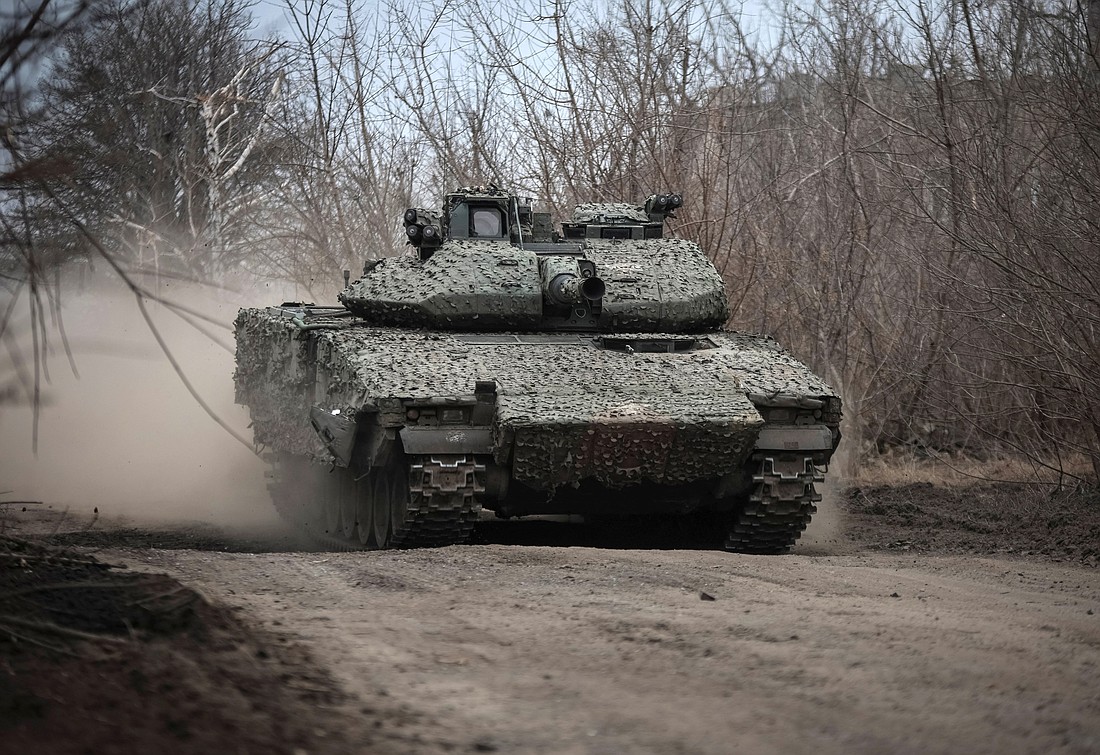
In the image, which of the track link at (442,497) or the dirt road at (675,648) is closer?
the dirt road at (675,648)

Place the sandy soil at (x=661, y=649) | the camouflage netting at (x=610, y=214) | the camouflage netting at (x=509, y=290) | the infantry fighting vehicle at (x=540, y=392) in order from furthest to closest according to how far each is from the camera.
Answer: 1. the camouflage netting at (x=610, y=214)
2. the camouflage netting at (x=509, y=290)
3. the infantry fighting vehicle at (x=540, y=392)
4. the sandy soil at (x=661, y=649)

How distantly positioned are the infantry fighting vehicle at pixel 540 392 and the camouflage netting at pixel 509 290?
16 mm

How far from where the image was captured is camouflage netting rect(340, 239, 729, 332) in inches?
413

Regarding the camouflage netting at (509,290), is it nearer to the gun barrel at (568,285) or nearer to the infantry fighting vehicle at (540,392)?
the infantry fighting vehicle at (540,392)

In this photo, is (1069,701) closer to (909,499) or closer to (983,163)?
(983,163)

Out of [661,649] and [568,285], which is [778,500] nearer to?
[568,285]

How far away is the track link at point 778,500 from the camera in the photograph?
30.9 feet

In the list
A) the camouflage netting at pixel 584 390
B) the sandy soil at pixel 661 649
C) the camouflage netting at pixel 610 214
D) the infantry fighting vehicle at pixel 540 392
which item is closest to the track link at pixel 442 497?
the infantry fighting vehicle at pixel 540 392

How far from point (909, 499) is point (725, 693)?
940 cm

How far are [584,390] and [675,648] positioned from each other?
3.96 meters

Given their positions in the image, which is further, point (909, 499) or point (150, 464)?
point (150, 464)

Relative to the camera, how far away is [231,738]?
3750mm

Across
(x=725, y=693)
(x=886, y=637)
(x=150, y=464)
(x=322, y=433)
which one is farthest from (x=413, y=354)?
(x=150, y=464)

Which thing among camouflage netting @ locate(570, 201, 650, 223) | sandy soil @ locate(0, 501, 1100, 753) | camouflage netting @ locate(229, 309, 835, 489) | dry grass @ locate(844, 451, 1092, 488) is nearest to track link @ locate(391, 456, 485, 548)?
camouflage netting @ locate(229, 309, 835, 489)
